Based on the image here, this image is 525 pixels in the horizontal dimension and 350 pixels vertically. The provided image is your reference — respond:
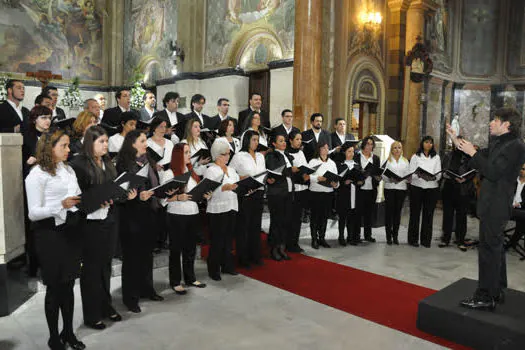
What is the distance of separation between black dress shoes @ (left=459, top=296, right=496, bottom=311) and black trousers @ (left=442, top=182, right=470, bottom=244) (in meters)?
3.52

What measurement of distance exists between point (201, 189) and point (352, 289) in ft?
7.06

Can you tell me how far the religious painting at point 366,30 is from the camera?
37.3ft

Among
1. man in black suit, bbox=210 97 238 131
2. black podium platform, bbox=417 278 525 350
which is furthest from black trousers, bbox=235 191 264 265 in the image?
black podium platform, bbox=417 278 525 350

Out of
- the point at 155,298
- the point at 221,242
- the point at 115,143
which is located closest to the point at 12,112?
the point at 115,143

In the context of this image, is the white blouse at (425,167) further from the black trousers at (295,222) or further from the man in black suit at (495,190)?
the man in black suit at (495,190)

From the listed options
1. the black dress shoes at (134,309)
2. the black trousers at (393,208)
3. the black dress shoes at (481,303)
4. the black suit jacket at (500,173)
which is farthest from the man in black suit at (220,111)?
the black dress shoes at (481,303)

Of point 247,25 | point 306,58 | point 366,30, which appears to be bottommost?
point 306,58

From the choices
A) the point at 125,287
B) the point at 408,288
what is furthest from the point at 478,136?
the point at 125,287

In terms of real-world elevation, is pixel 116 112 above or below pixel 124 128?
above

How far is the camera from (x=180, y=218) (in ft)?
15.2

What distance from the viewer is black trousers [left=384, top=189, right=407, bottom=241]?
7.18 metres

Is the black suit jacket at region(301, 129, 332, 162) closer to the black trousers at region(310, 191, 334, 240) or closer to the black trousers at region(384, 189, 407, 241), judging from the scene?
the black trousers at region(310, 191, 334, 240)

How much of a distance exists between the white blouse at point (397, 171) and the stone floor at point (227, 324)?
1954 mm

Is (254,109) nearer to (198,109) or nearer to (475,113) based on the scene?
(198,109)
